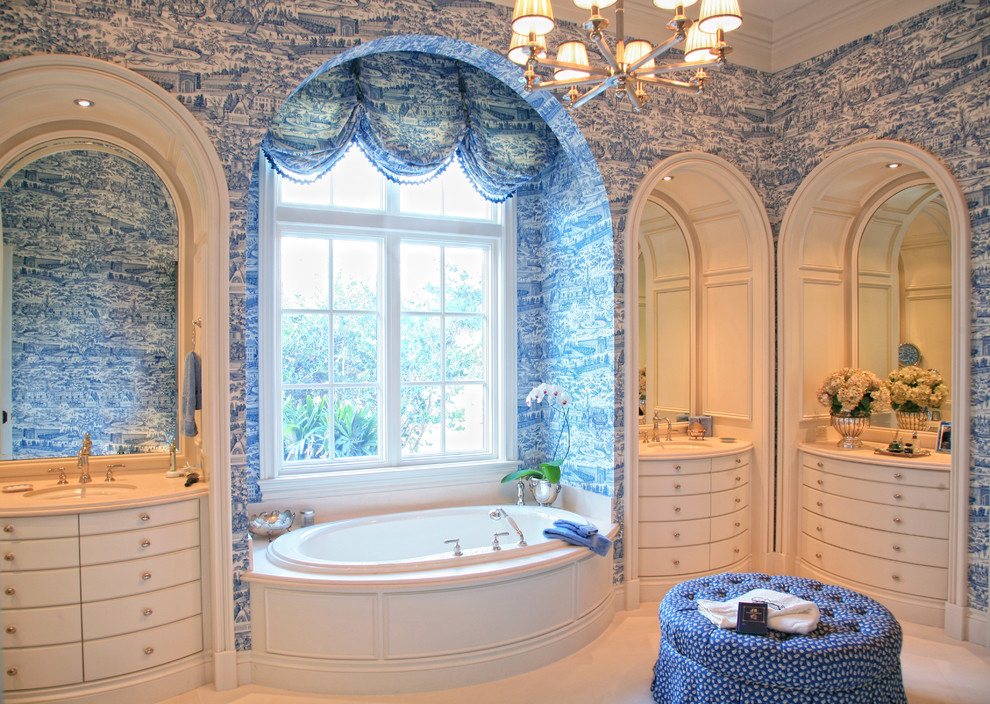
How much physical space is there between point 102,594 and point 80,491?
20.0 inches

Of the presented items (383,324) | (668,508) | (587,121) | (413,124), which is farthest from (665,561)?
(413,124)

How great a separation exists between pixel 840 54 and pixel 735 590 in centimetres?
310

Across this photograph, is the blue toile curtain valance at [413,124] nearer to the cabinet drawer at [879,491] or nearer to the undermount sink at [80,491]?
the undermount sink at [80,491]

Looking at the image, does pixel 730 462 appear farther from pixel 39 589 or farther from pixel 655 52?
pixel 39 589

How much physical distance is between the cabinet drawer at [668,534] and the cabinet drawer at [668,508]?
0.11ft

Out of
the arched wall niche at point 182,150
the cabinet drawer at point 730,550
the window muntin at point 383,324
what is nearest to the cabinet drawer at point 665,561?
the cabinet drawer at point 730,550

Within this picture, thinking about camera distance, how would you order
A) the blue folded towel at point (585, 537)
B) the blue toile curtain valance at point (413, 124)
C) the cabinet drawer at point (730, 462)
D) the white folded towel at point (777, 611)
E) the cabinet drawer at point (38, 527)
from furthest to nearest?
the cabinet drawer at point (730, 462) < the blue toile curtain valance at point (413, 124) < the blue folded towel at point (585, 537) < the cabinet drawer at point (38, 527) < the white folded towel at point (777, 611)

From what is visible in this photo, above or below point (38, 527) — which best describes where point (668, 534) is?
below

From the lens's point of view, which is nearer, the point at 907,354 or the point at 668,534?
the point at 668,534

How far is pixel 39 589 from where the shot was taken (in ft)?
8.11

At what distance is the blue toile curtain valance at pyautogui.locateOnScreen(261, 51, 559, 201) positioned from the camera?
340cm

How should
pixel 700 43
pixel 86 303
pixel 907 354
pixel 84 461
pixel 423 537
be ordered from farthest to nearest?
1. pixel 907 354
2. pixel 423 537
3. pixel 86 303
4. pixel 84 461
5. pixel 700 43

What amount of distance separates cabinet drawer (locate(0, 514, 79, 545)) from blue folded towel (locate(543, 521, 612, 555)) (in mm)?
2094

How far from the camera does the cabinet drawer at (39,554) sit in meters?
2.45
